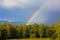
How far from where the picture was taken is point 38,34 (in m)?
57.6

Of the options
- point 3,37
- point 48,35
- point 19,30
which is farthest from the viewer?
point 19,30

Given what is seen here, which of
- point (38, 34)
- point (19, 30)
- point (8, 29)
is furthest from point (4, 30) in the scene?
point (38, 34)

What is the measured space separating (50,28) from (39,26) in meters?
3.50

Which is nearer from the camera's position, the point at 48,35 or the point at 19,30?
the point at 48,35

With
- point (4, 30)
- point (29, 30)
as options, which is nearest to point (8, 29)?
point (4, 30)

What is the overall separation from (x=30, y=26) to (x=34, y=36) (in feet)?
15.9

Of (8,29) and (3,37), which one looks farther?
(8,29)

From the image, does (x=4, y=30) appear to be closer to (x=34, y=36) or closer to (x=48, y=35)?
(x=34, y=36)

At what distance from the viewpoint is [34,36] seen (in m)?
56.6

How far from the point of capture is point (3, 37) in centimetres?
5206

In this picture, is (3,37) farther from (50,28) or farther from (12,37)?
(50,28)

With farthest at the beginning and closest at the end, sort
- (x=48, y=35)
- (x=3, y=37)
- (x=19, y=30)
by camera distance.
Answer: (x=19, y=30), (x=48, y=35), (x=3, y=37)

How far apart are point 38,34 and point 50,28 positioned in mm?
4016

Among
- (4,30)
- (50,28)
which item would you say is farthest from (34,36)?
(4,30)
